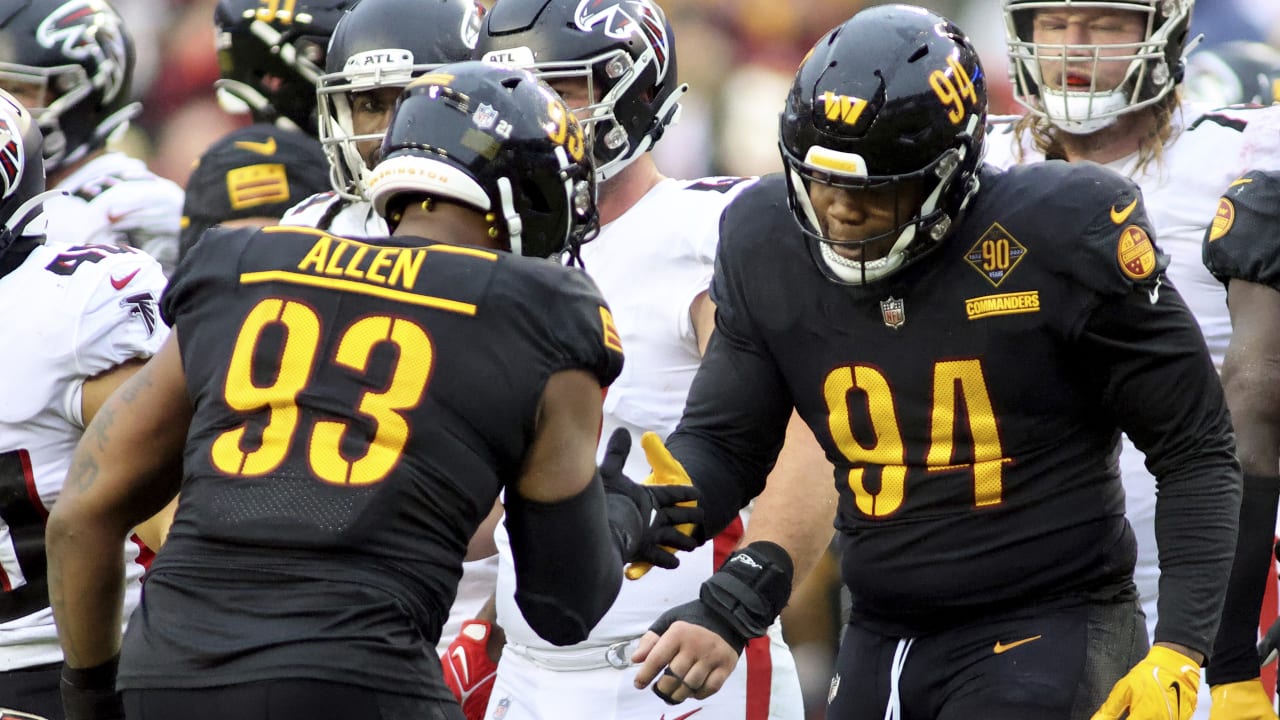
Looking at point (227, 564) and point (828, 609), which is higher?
point (227, 564)

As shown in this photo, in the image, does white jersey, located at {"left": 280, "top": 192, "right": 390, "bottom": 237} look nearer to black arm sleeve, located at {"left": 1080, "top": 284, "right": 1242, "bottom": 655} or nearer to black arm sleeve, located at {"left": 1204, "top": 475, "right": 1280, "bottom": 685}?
black arm sleeve, located at {"left": 1080, "top": 284, "right": 1242, "bottom": 655}

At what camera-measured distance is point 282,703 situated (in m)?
2.73

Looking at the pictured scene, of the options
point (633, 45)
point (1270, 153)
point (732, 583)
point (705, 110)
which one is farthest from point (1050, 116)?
point (705, 110)

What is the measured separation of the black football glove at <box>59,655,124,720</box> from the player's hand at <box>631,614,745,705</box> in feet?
3.03

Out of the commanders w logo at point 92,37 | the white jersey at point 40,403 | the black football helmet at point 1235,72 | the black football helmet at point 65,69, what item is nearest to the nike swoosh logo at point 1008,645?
the white jersey at point 40,403

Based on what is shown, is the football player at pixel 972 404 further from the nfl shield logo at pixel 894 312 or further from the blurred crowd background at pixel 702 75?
the blurred crowd background at pixel 702 75

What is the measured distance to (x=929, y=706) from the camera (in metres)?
3.39

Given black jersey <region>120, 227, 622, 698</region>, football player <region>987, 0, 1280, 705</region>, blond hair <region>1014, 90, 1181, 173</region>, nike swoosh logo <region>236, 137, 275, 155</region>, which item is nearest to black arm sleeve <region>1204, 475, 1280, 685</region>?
football player <region>987, 0, 1280, 705</region>

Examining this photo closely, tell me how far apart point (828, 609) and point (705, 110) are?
2.53m

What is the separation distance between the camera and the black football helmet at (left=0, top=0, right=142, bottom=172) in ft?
18.6

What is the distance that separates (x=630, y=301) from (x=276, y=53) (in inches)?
69.0

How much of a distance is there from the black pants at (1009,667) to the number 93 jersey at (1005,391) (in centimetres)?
4

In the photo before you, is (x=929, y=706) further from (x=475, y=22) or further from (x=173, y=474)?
(x=475, y=22)

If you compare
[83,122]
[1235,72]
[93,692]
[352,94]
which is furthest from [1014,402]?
[1235,72]
